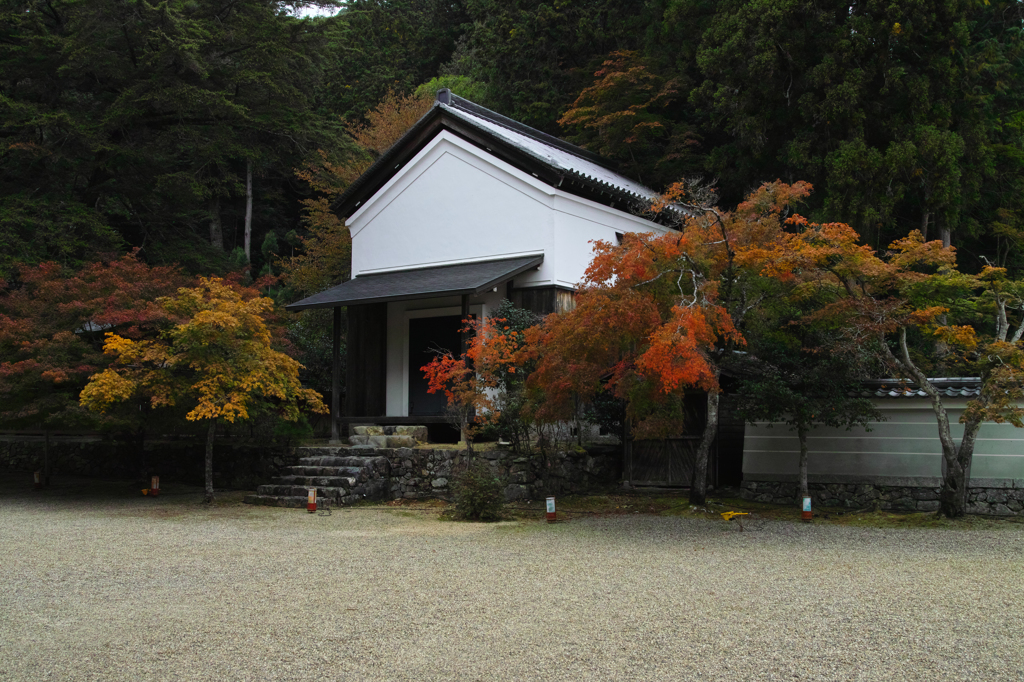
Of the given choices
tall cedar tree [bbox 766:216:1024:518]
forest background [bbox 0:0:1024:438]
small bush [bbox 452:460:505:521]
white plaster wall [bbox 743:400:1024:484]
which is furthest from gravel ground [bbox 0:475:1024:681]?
forest background [bbox 0:0:1024:438]

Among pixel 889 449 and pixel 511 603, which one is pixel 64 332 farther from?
pixel 889 449

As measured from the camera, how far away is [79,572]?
325 inches

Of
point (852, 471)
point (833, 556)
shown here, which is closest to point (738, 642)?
point (833, 556)

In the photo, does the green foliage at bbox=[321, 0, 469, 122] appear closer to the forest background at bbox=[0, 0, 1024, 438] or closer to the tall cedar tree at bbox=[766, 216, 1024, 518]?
the forest background at bbox=[0, 0, 1024, 438]

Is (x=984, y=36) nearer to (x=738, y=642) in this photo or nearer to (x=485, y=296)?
(x=485, y=296)

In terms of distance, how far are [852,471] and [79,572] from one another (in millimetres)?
11745

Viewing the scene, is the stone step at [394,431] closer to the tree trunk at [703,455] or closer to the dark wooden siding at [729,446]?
the tree trunk at [703,455]

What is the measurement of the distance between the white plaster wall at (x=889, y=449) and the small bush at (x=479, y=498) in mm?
5049

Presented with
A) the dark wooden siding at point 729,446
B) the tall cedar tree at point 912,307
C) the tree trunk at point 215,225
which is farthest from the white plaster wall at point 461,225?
the tree trunk at point 215,225

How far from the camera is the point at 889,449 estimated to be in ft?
44.2

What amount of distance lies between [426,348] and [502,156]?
14.9 ft

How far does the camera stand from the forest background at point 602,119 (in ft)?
59.0

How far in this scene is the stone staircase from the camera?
13.6 meters

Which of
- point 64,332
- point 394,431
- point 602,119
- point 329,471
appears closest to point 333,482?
point 329,471
